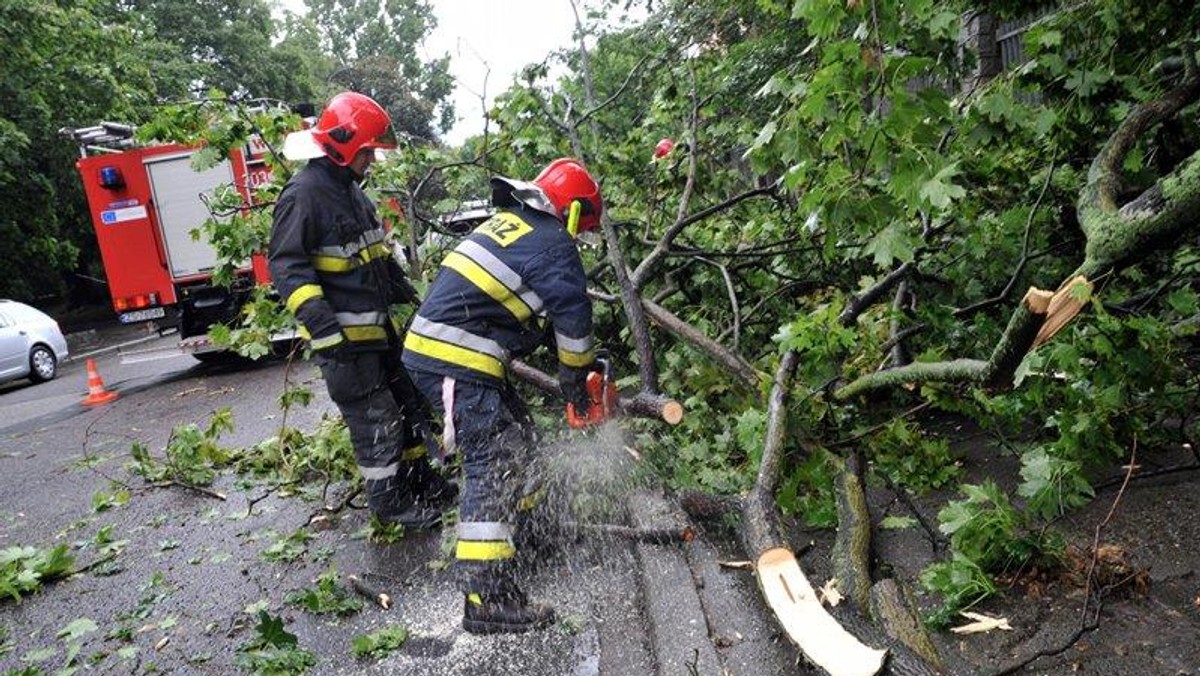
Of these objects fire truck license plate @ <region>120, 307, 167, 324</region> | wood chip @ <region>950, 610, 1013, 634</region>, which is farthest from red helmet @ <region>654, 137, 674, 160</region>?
fire truck license plate @ <region>120, 307, 167, 324</region>

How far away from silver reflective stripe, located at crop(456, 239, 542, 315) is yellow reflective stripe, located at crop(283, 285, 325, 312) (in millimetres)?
763

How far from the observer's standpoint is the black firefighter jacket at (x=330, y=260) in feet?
11.0

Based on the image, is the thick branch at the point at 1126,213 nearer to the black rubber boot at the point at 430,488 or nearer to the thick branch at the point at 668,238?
the thick branch at the point at 668,238

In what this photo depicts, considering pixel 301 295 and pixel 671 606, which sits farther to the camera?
pixel 301 295

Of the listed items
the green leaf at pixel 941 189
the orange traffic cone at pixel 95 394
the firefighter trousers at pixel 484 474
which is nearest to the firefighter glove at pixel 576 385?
the firefighter trousers at pixel 484 474

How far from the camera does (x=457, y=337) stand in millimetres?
2969

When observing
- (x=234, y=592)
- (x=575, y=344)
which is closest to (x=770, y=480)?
(x=575, y=344)

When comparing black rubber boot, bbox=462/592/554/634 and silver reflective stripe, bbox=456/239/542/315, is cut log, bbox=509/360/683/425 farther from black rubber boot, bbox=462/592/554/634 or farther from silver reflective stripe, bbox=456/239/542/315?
black rubber boot, bbox=462/592/554/634

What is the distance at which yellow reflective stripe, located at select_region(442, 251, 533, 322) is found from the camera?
2.94m

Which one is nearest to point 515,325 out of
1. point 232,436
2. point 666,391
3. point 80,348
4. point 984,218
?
point 666,391

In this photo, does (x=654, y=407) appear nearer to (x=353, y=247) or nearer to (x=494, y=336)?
(x=494, y=336)

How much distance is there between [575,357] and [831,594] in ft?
3.97

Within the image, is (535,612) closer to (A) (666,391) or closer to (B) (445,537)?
(B) (445,537)

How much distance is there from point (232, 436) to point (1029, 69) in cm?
550
